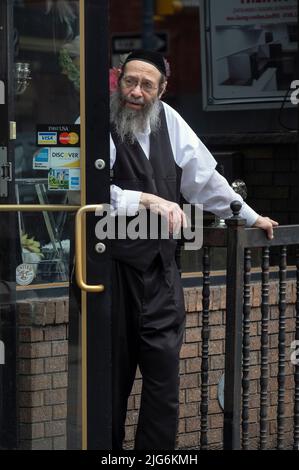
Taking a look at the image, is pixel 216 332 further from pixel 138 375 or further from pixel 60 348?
pixel 60 348

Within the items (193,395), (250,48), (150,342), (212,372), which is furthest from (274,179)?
(150,342)

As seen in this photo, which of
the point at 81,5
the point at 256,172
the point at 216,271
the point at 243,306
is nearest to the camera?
the point at 81,5

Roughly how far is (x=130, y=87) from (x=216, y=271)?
1662 mm

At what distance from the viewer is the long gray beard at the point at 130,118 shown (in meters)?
4.12

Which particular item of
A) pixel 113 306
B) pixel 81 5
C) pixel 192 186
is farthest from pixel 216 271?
pixel 81 5

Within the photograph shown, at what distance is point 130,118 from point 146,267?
0.60 metres

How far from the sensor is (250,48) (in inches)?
265

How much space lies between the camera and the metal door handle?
13.0 feet

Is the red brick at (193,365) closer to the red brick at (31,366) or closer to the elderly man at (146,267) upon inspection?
the elderly man at (146,267)

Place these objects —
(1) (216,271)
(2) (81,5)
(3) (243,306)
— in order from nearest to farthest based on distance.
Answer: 1. (2) (81,5)
2. (3) (243,306)
3. (1) (216,271)

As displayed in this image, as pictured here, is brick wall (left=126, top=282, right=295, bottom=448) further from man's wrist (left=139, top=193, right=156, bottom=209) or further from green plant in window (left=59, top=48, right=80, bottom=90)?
green plant in window (left=59, top=48, right=80, bottom=90)

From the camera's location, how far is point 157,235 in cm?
413

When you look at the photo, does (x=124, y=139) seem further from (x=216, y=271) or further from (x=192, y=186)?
(x=216, y=271)
